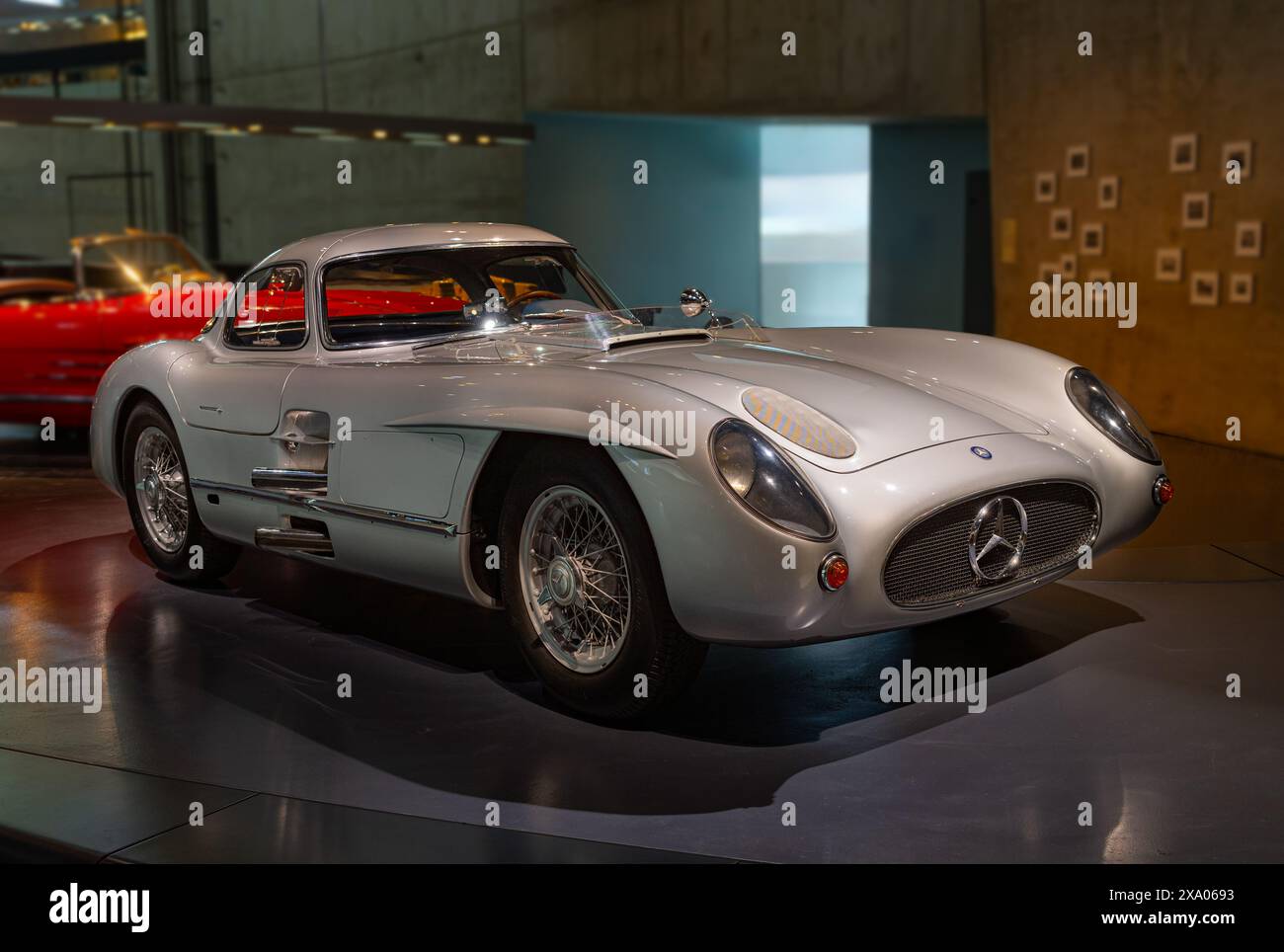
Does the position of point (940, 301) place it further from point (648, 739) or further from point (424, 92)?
point (648, 739)

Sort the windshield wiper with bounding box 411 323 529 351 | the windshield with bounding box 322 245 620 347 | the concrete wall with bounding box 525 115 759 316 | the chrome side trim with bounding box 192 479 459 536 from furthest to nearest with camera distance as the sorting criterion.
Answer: the concrete wall with bounding box 525 115 759 316
the windshield with bounding box 322 245 620 347
the windshield wiper with bounding box 411 323 529 351
the chrome side trim with bounding box 192 479 459 536

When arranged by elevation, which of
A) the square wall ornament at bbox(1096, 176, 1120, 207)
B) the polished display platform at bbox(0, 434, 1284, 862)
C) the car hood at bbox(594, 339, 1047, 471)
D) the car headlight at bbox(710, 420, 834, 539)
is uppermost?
the square wall ornament at bbox(1096, 176, 1120, 207)

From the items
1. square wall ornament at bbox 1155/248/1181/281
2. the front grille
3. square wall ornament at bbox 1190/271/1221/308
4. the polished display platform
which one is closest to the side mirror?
the polished display platform

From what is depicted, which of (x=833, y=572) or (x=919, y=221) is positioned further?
(x=919, y=221)

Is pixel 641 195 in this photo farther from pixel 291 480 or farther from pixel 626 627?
pixel 626 627

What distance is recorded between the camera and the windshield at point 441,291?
4.59 metres

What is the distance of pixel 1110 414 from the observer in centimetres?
409

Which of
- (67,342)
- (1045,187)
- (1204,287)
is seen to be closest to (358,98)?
(67,342)

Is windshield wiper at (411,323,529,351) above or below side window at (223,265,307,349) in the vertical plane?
below

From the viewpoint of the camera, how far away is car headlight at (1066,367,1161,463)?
399 centimetres

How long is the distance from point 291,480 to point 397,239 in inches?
39.5

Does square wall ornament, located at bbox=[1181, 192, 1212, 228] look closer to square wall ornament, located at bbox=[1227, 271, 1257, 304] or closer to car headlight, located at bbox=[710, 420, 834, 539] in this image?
square wall ornament, located at bbox=[1227, 271, 1257, 304]

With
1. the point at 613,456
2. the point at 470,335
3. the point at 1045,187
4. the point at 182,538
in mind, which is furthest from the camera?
the point at 1045,187

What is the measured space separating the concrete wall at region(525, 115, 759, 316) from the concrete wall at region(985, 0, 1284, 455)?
17.1 feet
